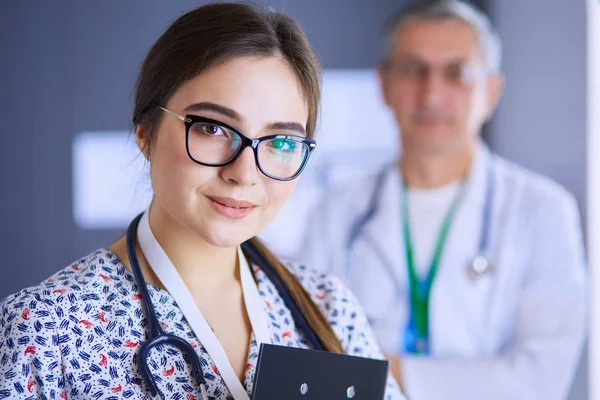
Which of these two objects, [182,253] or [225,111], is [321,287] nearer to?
[182,253]

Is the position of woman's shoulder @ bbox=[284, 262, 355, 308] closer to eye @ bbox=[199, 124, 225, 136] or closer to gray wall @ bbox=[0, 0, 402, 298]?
eye @ bbox=[199, 124, 225, 136]

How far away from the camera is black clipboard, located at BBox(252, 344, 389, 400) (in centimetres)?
114

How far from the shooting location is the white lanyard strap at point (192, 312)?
1.24m

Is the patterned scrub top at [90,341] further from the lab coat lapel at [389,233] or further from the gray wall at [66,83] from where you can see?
the gray wall at [66,83]

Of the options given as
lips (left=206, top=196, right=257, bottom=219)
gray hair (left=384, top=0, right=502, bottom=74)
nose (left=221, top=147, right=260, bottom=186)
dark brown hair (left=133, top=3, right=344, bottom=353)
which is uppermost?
gray hair (left=384, top=0, right=502, bottom=74)

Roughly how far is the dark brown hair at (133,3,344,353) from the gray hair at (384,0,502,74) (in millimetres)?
1874

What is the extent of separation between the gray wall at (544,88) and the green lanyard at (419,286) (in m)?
0.43

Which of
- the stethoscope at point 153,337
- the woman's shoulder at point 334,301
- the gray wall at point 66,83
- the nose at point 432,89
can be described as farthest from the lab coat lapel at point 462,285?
the stethoscope at point 153,337

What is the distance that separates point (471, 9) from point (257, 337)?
2.23 meters

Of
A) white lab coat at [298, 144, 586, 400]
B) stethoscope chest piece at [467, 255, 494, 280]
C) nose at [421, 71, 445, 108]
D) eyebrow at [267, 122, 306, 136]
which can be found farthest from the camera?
nose at [421, 71, 445, 108]

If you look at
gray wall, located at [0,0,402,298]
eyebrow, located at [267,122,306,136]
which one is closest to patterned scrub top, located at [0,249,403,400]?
eyebrow, located at [267,122,306,136]

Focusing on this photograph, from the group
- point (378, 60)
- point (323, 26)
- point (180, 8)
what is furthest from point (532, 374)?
point (180, 8)

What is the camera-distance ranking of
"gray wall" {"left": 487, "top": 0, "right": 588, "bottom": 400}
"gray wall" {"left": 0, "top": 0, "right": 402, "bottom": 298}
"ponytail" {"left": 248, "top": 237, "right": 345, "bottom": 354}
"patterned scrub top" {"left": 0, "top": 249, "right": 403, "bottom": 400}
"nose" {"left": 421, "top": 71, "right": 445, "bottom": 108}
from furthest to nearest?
"gray wall" {"left": 0, "top": 0, "right": 402, "bottom": 298} → "gray wall" {"left": 487, "top": 0, "right": 588, "bottom": 400} → "nose" {"left": 421, "top": 71, "right": 445, "bottom": 108} → "ponytail" {"left": 248, "top": 237, "right": 345, "bottom": 354} → "patterned scrub top" {"left": 0, "top": 249, "right": 403, "bottom": 400}

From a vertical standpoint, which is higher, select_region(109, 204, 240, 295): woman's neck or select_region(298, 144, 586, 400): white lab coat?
select_region(109, 204, 240, 295): woman's neck
